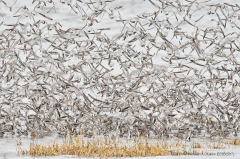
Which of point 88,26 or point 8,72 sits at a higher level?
point 88,26

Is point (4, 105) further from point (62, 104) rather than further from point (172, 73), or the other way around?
point (172, 73)

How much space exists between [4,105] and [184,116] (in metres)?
2.86

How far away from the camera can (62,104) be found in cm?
585

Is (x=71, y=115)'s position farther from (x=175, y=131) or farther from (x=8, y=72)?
(x=175, y=131)

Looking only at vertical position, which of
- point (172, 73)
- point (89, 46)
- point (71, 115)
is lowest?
point (71, 115)

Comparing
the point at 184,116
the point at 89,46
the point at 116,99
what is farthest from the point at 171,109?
the point at 89,46

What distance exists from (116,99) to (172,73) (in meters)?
0.94

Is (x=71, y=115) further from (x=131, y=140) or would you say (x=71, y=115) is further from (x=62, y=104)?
(x=131, y=140)

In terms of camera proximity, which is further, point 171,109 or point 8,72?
point 8,72

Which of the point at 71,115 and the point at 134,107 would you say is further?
the point at 71,115

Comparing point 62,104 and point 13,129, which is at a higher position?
point 62,104

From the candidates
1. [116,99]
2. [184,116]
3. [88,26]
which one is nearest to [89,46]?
[88,26]

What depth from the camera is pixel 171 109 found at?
562 cm

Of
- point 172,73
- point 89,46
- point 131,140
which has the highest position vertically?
point 89,46
